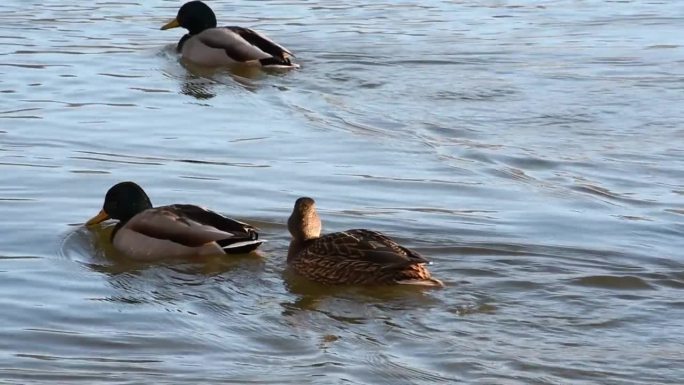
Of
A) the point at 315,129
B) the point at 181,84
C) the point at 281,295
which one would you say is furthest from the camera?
the point at 181,84

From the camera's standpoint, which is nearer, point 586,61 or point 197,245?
point 197,245

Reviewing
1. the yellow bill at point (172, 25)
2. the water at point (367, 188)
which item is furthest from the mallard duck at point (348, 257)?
the yellow bill at point (172, 25)

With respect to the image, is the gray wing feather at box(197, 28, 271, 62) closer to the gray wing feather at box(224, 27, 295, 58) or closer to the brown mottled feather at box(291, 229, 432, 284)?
the gray wing feather at box(224, 27, 295, 58)

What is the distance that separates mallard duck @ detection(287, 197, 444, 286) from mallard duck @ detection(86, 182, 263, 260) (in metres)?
0.35

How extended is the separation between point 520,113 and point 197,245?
508cm

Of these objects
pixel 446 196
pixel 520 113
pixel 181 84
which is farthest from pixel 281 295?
pixel 181 84

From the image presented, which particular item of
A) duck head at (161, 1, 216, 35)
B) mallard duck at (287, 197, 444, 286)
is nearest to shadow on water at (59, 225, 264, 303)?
mallard duck at (287, 197, 444, 286)

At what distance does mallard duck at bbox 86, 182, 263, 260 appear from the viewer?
10.3 meters

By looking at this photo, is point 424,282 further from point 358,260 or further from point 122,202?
point 122,202

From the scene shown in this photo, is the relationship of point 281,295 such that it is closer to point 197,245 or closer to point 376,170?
point 197,245

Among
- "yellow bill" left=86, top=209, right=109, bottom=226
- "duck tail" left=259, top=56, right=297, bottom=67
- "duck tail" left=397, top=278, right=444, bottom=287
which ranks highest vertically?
"duck tail" left=397, top=278, right=444, bottom=287

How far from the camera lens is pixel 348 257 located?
9719 mm

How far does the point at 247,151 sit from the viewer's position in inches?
519

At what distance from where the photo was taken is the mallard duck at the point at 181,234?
1026cm
